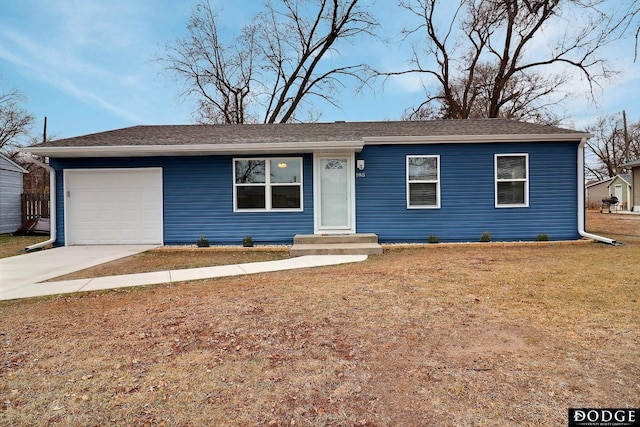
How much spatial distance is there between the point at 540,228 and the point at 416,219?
346 cm

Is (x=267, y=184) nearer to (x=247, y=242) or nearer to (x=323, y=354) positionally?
(x=247, y=242)

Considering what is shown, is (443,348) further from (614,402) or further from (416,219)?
(416,219)

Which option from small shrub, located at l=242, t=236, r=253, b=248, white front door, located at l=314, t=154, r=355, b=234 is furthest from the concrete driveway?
white front door, located at l=314, t=154, r=355, b=234

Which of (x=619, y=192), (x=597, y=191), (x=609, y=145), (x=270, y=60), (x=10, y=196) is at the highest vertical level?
(x=270, y=60)

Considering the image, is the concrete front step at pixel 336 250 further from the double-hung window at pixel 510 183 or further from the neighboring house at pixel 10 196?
the neighboring house at pixel 10 196

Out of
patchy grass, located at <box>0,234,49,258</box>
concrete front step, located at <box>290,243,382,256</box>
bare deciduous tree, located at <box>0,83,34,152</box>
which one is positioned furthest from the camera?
bare deciduous tree, located at <box>0,83,34,152</box>

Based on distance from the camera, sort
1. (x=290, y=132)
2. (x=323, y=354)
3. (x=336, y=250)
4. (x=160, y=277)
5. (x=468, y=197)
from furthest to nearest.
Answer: (x=290, y=132)
(x=468, y=197)
(x=336, y=250)
(x=160, y=277)
(x=323, y=354)

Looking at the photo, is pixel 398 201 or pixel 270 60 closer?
pixel 398 201

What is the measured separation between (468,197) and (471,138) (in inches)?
63.1

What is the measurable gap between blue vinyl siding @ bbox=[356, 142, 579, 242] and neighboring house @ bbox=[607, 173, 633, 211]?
1986 cm

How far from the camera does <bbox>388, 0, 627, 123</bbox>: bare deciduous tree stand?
728 inches

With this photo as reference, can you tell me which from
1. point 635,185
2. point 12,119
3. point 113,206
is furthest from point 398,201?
point 12,119

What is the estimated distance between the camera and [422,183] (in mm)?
9492

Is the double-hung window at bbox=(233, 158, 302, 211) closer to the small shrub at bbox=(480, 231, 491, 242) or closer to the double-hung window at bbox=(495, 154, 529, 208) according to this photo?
the small shrub at bbox=(480, 231, 491, 242)
